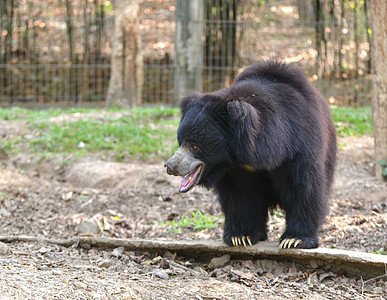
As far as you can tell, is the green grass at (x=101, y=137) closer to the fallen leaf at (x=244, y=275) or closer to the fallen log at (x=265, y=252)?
the fallen log at (x=265, y=252)

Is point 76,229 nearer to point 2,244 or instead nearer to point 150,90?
point 2,244

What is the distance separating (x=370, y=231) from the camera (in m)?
4.05

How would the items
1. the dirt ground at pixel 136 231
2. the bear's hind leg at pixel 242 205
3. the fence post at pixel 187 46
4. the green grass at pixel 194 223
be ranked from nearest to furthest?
the dirt ground at pixel 136 231 → the bear's hind leg at pixel 242 205 → the green grass at pixel 194 223 → the fence post at pixel 187 46

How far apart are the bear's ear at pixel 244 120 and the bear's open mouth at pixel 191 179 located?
328 millimetres

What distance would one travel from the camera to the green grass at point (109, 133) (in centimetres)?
629

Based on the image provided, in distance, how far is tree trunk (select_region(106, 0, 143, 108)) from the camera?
8.09 m

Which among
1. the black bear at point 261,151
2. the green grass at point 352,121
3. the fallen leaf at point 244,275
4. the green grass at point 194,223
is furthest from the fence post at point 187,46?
the fallen leaf at point 244,275

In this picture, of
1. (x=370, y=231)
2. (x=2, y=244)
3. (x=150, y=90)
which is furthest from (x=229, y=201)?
(x=150, y=90)

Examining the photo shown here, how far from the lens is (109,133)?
21.9 feet

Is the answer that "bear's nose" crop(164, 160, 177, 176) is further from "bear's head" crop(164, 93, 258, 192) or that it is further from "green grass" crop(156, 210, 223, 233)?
"green grass" crop(156, 210, 223, 233)

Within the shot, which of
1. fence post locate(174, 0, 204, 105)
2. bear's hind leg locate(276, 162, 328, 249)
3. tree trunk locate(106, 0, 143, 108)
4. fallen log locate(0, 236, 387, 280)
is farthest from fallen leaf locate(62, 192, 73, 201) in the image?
fence post locate(174, 0, 204, 105)

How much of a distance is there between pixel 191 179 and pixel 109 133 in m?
3.64

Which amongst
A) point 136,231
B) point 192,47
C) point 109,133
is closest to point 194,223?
point 136,231

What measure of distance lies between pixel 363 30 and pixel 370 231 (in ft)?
20.6
